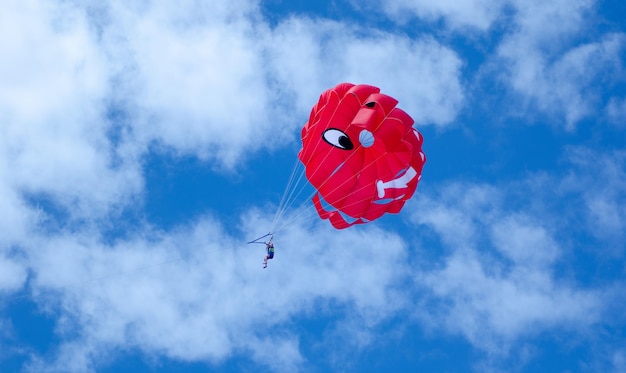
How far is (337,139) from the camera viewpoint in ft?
137

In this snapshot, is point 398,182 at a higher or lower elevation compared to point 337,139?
lower

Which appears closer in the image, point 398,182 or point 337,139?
point 398,182

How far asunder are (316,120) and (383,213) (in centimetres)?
454

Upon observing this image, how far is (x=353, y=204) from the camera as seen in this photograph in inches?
1651

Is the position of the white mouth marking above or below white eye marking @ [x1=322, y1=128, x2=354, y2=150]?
below

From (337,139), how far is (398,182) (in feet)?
9.52

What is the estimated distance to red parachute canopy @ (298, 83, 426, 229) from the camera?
4022 centimetres

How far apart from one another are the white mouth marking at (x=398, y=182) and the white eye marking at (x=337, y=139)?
189 centimetres

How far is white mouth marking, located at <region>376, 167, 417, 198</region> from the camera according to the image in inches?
1628

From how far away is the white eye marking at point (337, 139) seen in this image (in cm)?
4141

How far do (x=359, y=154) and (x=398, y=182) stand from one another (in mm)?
1919

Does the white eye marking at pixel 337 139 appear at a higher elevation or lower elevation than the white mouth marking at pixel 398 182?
higher

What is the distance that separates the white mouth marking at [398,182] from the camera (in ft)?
136

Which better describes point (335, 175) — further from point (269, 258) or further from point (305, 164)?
point (269, 258)
